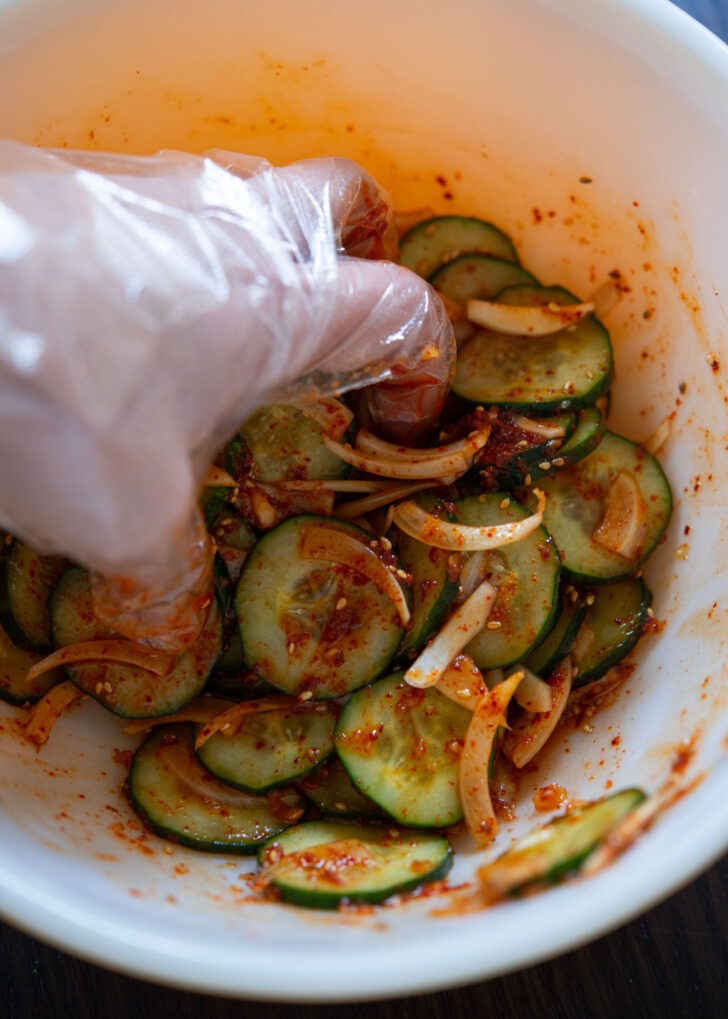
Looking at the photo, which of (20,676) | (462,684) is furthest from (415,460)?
(20,676)

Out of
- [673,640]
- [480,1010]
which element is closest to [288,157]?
[673,640]

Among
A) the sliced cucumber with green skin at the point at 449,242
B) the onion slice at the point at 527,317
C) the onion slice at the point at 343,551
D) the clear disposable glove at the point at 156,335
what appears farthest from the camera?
the sliced cucumber with green skin at the point at 449,242

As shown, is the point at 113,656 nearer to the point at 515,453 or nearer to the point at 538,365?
the point at 515,453

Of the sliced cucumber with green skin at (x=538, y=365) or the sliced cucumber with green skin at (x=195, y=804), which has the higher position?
the sliced cucumber with green skin at (x=538, y=365)

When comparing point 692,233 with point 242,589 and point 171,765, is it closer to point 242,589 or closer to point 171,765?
point 242,589

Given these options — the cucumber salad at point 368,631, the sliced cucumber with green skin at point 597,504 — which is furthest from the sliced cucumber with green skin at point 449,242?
the sliced cucumber with green skin at point 597,504

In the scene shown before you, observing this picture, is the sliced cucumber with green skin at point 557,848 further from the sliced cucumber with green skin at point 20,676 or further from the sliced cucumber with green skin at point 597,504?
the sliced cucumber with green skin at point 20,676
